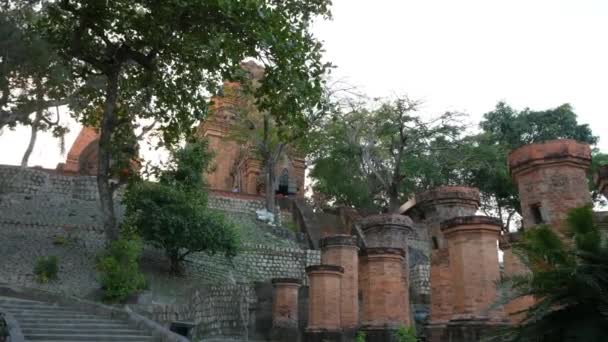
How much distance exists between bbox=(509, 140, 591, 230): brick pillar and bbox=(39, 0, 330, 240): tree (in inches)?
188

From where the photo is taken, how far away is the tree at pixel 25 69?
16000 mm

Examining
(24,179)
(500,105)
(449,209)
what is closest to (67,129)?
(24,179)

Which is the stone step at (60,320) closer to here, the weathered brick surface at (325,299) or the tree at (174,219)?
the weathered brick surface at (325,299)

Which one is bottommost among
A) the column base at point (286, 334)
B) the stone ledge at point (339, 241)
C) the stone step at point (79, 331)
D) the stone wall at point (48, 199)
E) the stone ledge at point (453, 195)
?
the column base at point (286, 334)

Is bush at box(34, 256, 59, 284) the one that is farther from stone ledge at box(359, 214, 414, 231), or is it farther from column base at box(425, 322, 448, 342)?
column base at box(425, 322, 448, 342)

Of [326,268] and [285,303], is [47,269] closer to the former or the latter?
[285,303]

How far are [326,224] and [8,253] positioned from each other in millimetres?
16703

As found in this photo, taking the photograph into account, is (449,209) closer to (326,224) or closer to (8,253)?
(8,253)

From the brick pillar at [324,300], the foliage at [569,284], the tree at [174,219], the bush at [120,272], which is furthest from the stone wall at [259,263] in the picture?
the foliage at [569,284]

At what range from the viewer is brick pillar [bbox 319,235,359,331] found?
16.3 m

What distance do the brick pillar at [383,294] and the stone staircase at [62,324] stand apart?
213 inches

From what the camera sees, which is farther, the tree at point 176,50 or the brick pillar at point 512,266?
the tree at point 176,50

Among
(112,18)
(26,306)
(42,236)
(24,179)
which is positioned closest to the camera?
(26,306)

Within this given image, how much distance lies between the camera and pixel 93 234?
21.4 m
